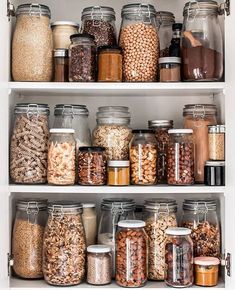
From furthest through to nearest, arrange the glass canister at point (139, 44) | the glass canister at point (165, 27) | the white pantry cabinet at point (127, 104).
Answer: the glass canister at point (165, 27), the glass canister at point (139, 44), the white pantry cabinet at point (127, 104)

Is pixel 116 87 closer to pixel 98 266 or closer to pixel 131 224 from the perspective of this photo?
pixel 131 224

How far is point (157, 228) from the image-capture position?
5.81 feet

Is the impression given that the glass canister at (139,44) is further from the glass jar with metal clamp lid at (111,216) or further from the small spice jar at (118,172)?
the glass jar with metal clamp lid at (111,216)

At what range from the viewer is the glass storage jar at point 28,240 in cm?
175

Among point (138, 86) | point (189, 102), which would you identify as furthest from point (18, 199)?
point (189, 102)

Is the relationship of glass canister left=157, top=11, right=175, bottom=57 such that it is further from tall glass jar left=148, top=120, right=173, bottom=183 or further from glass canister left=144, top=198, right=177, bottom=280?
glass canister left=144, top=198, right=177, bottom=280

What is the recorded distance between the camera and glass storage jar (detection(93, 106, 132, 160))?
1783 millimetres

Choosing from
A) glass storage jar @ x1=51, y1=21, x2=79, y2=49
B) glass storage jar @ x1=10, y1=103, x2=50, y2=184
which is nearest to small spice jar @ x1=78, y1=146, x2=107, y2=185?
glass storage jar @ x1=10, y1=103, x2=50, y2=184

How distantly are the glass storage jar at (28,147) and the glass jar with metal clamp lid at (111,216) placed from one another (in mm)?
224

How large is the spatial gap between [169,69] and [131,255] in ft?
1.94

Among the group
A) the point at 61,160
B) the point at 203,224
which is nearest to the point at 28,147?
the point at 61,160

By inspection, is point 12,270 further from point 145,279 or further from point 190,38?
point 190,38

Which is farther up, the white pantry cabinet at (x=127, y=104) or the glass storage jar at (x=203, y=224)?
the white pantry cabinet at (x=127, y=104)

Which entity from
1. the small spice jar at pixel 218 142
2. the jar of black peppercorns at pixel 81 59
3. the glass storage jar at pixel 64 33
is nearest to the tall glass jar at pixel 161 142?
the small spice jar at pixel 218 142
